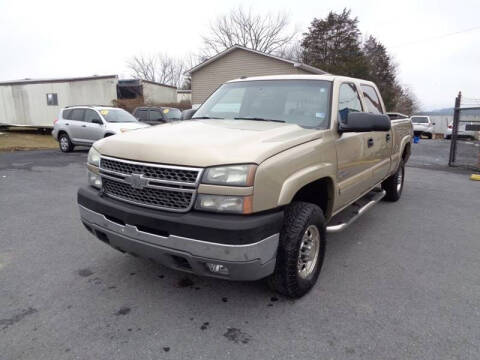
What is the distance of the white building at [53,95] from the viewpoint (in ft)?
61.4

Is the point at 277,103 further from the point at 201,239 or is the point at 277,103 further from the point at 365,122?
the point at 201,239

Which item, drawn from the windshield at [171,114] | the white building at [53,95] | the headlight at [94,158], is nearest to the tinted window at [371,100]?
the headlight at [94,158]

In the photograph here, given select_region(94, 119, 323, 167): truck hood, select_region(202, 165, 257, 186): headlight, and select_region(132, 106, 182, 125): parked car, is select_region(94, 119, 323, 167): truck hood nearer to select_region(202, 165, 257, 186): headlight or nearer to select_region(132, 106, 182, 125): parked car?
select_region(202, 165, 257, 186): headlight

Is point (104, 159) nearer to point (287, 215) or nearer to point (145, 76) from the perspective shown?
point (287, 215)

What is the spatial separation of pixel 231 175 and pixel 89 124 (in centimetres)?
1121

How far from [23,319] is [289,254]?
2040 millimetres

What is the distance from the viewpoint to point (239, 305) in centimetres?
272

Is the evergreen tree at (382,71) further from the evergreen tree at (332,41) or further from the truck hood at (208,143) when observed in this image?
the truck hood at (208,143)

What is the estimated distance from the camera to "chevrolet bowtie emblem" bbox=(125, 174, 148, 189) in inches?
94.7

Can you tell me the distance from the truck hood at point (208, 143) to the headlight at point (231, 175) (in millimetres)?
40

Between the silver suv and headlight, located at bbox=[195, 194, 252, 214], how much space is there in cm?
970

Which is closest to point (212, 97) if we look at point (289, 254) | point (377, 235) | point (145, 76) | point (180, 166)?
point (180, 166)

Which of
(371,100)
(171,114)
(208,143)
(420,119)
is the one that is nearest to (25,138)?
(171,114)

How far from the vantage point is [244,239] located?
2.13 m
